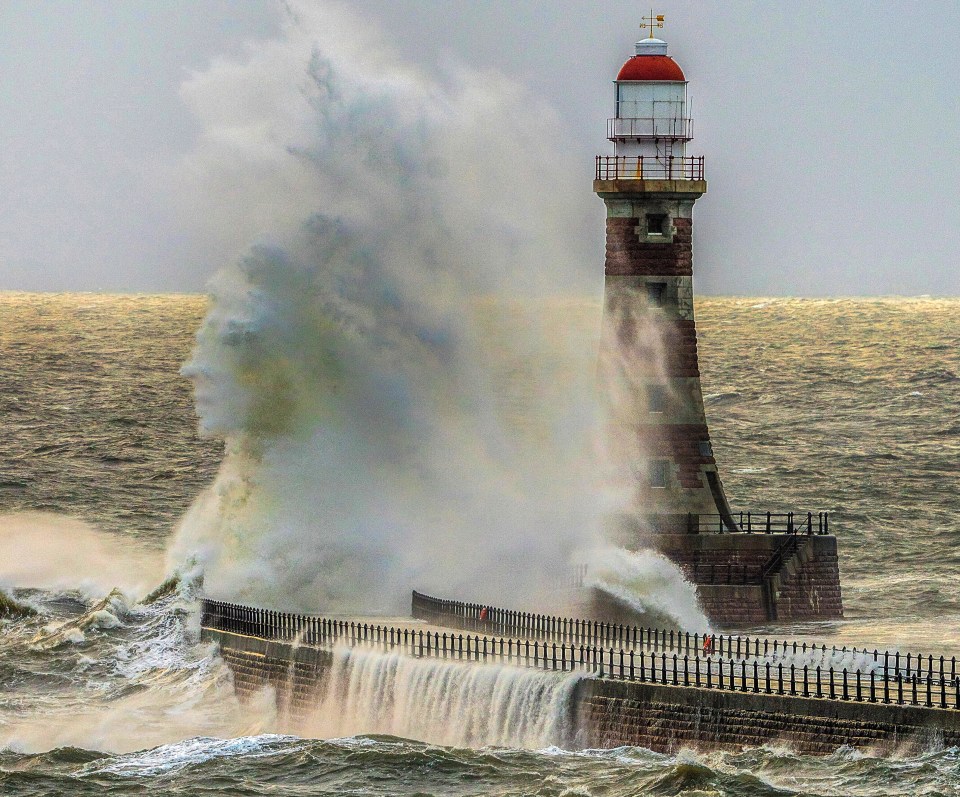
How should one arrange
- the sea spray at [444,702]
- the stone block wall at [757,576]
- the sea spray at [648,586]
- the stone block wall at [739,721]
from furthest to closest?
the stone block wall at [757,576]
the sea spray at [648,586]
the sea spray at [444,702]
the stone block wall at [739,721]

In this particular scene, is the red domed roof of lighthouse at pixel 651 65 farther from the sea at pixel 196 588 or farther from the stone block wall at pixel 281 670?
the stone block wall at pixel 281 670

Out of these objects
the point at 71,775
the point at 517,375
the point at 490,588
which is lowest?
the point at 71,775

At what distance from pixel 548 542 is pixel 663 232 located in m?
6.54

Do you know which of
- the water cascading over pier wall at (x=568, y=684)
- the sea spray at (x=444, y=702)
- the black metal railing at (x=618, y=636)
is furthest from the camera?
the black metal railing at (x=618, y=636)

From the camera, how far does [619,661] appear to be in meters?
39.9

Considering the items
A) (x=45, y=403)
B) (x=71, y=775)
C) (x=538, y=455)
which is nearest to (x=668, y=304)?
(x=538, y=455)

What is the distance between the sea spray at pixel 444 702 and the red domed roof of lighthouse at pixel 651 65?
556 inches

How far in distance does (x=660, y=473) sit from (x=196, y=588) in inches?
368

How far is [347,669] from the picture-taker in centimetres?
4159

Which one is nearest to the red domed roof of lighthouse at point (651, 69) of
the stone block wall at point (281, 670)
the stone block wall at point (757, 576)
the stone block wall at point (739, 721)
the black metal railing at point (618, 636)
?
the stone block wall at point (757, 576)

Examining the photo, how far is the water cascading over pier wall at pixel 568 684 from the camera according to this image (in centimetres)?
3562

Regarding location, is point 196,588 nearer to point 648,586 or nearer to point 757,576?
point 648,586

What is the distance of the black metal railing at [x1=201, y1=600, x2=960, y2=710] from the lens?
35.9 meters

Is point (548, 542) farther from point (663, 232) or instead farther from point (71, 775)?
point (71, 775)
